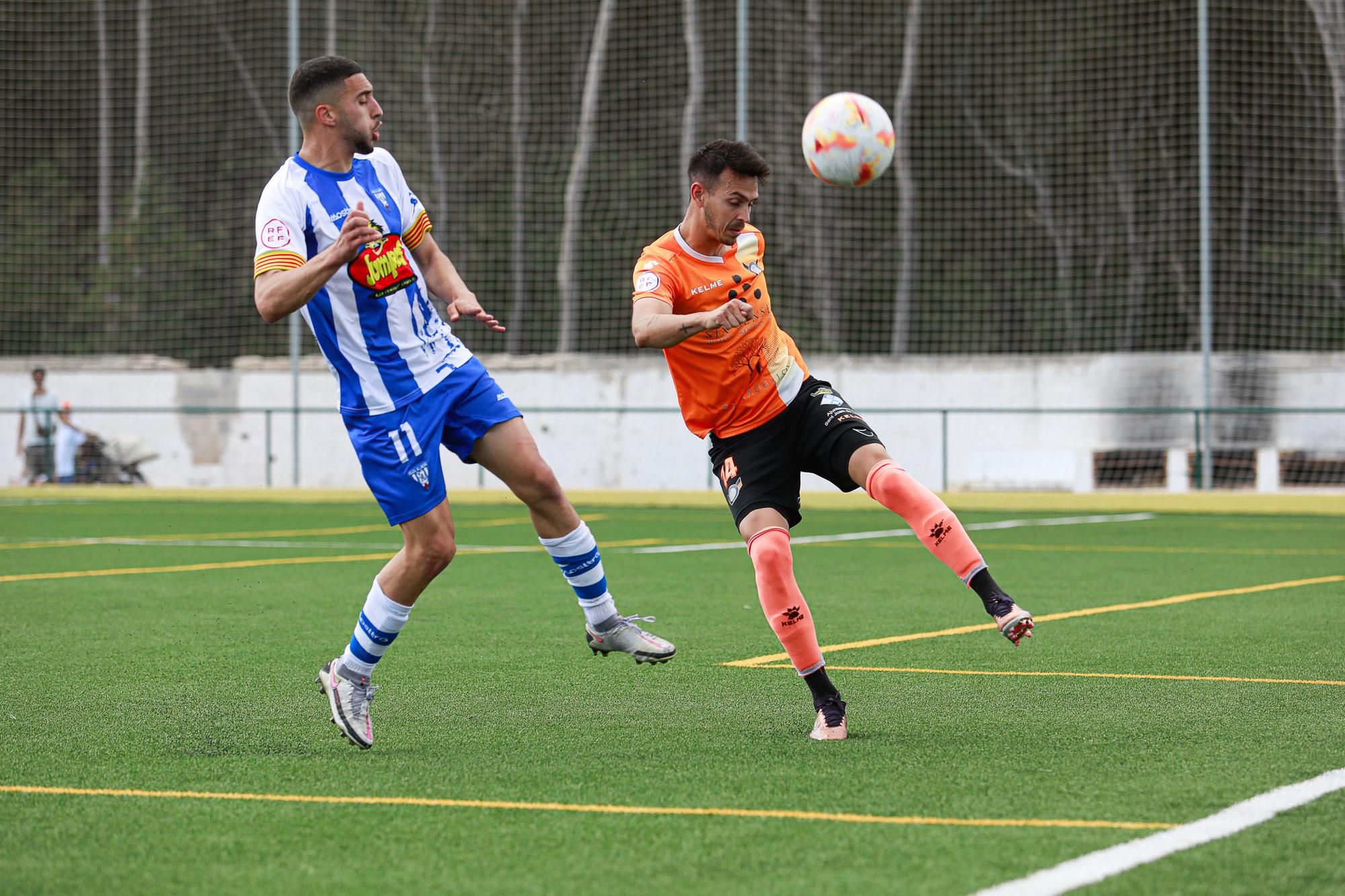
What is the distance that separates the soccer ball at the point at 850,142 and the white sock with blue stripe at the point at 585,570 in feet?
7.35

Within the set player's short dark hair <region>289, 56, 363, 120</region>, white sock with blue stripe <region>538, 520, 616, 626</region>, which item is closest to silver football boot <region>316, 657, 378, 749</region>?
white sock with blue stripe <region>538, 520, 616, 626</region>

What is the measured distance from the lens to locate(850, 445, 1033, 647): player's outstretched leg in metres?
5.38

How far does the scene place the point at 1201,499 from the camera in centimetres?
1891

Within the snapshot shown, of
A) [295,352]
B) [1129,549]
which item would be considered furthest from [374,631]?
[295,352]

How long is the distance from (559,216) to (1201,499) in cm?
1175

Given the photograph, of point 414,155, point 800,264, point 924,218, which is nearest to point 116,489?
point 414,155

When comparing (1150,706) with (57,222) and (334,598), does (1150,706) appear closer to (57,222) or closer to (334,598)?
(334,598)

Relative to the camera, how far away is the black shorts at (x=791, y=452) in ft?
18.8

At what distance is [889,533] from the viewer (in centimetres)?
1524

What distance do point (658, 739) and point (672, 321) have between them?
1263 mm

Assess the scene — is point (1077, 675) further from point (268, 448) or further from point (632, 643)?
point (268, 448)

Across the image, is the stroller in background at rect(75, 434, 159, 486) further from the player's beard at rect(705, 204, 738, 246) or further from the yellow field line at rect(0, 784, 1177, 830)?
the yellow field line at rect(0, 784, 1177, 830)

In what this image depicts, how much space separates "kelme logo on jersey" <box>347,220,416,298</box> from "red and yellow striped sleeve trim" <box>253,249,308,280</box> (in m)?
0.21

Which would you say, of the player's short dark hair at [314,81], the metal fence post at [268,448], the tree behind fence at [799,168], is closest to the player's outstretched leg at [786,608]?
the player's short dark hair at [314,81]
